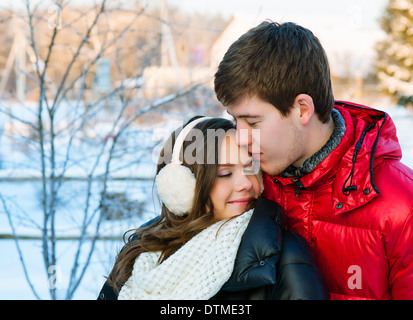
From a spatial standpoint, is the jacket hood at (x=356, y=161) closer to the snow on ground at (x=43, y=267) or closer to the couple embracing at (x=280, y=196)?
the couple embracing at (x=280, y=196)

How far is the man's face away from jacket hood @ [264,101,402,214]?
0.12 metres

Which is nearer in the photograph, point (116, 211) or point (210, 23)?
point (116, 211)

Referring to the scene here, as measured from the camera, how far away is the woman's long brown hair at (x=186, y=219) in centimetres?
212

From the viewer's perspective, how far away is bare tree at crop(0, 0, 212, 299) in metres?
3.07

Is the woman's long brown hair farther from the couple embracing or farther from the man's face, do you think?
the man's face

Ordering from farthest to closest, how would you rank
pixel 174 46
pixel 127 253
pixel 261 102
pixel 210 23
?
pixel 174 46 → pixel 210 23 → pixel 127 253 → pixel 261 102

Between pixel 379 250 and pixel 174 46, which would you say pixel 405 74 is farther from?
pixel 379 250

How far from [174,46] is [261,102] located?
308 centimetres

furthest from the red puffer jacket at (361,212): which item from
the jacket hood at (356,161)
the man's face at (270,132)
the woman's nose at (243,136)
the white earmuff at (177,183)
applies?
the white earmuff at (177,183)

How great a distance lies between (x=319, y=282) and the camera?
1707mm

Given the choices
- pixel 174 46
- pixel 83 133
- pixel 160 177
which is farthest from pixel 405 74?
pixel 160 177

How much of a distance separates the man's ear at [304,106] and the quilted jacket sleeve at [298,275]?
51 centimetres

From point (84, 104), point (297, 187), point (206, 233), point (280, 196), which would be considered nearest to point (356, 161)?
point (297, 187)

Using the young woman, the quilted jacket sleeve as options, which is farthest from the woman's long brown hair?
the quilted jacket sleeve
